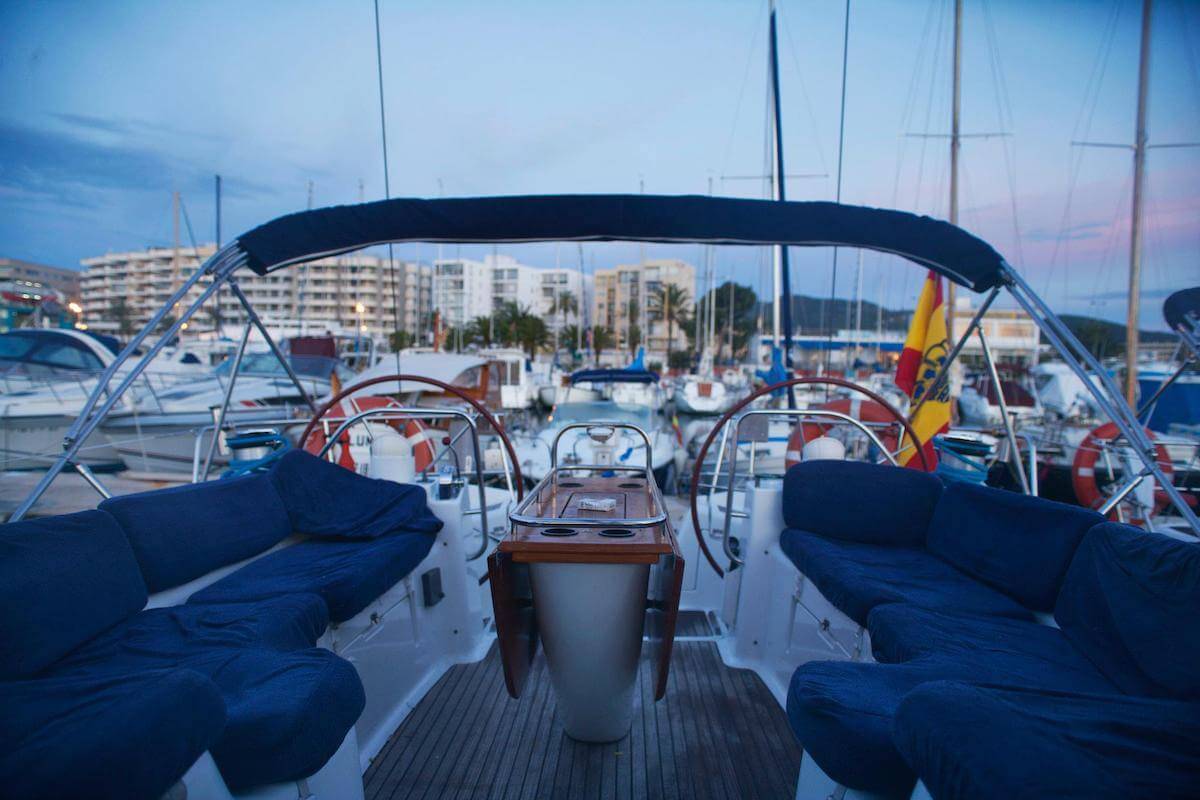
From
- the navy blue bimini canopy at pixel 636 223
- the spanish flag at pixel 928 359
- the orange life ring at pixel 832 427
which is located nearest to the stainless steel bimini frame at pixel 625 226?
the navy blue bimini canopy at pixel 636 223

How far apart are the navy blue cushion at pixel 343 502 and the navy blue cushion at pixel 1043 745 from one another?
229 centimetres

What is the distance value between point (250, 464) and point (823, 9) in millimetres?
4943

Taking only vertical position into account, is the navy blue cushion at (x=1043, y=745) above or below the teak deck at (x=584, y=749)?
above

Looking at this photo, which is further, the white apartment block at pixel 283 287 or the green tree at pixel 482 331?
the white apartment block at pixel 283 287

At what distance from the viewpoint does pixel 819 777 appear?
60.5 inches

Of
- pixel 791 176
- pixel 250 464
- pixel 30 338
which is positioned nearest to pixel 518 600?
pixel 250 464

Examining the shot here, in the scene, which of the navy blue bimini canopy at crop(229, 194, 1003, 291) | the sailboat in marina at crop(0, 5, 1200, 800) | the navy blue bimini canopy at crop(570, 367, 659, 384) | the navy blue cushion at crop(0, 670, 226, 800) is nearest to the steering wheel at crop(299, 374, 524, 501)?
the sailboat in marina at crop(0, 5, 1200, 800)

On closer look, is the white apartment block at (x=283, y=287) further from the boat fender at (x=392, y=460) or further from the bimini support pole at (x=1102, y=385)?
the bimini support pole at (x=1102, y=385)

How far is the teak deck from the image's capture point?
2.04 metres

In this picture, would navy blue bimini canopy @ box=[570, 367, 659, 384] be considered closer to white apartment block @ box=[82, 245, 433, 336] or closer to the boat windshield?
the boat windshield

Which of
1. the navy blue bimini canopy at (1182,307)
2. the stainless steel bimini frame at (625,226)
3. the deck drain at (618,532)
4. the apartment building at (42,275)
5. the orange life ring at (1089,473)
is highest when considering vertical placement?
the apartment building at (42,275)

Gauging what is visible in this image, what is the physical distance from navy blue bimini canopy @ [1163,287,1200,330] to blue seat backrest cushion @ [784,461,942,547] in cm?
105

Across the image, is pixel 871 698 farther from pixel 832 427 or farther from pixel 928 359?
pixel 928 359

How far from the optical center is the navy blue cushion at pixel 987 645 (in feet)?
5.35
